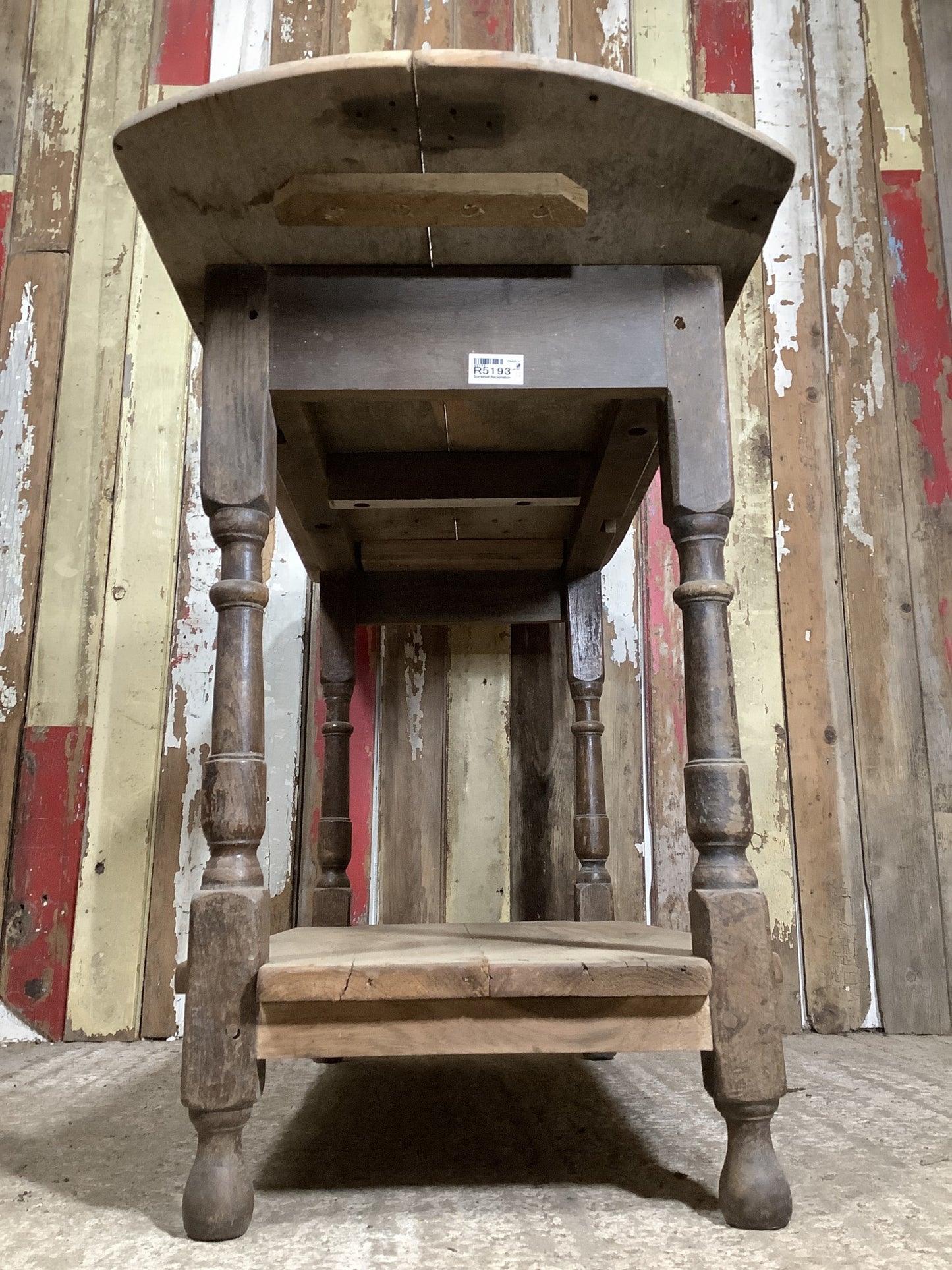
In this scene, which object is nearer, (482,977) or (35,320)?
(482,977)

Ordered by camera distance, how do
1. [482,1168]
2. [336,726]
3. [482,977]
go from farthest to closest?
[336,726] → [482,1168] → [482,977]

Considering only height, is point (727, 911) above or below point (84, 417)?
below

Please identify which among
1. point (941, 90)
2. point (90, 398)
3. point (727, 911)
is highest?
point (941, 90)

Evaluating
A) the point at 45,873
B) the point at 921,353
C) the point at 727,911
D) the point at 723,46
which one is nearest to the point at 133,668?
the point at 45,873

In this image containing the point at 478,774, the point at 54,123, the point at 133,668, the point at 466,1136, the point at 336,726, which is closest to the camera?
the point at 466,1136

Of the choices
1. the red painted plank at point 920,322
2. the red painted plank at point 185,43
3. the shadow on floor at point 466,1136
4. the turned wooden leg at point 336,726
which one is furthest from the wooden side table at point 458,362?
the red painted plank at point 185,43

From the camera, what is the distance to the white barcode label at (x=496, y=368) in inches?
43.1

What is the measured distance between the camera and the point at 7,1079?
5.15 ft

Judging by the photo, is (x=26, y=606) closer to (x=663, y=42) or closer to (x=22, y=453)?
(x=22, y=453)

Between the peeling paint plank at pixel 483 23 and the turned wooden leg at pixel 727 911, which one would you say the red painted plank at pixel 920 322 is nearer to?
the peeling paint plank at pixel 483 23

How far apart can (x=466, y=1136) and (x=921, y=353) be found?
1939 millimetres

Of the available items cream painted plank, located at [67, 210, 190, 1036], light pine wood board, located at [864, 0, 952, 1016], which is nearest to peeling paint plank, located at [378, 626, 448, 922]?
cream painted plank, located at [67, 210, 190, 1036]

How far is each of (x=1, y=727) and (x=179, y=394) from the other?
2.70 feet

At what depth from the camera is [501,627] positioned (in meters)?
2.22
